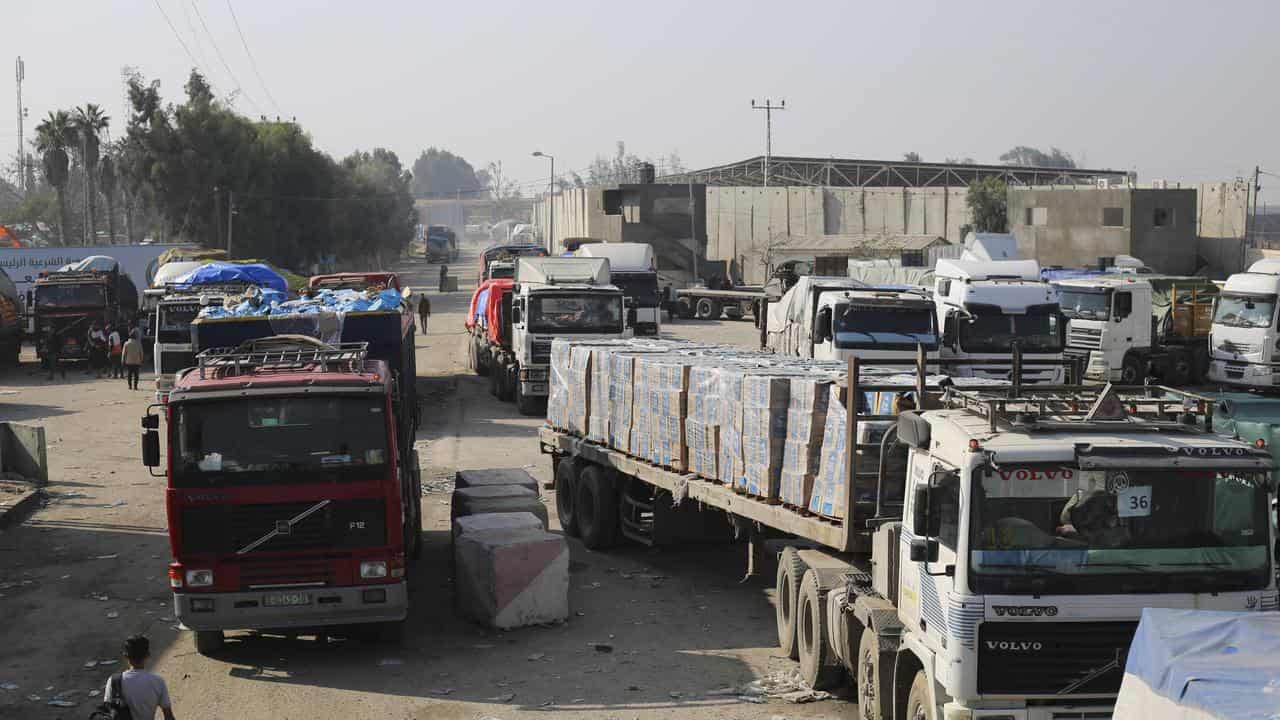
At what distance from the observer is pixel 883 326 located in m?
23.3

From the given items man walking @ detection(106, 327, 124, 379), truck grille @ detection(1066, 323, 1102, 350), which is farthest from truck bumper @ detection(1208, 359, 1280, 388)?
man walking @ detection(106, 327, 124, 379)

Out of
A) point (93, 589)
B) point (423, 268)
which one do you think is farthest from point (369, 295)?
point (423, 268)

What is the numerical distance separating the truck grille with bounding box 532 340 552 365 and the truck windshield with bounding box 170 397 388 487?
17898 mm

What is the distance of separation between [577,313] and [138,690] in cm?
2179

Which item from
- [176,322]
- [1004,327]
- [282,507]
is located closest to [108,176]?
[176,322]

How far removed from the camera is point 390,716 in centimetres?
1109

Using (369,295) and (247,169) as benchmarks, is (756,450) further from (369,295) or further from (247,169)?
(247,169)

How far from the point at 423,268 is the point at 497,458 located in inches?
4428

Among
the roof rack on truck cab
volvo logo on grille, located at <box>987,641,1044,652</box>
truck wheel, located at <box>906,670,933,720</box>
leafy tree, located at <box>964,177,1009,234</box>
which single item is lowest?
truck wheel, located at <box>906,670,933,720</box>

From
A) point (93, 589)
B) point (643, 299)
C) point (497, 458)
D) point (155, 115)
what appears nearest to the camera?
point (93, 589)

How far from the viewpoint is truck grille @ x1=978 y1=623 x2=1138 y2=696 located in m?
7.93

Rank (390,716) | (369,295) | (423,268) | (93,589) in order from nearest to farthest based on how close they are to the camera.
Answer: (390,716) → (93,589) → (369,295) → (423,268)

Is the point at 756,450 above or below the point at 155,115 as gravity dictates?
below

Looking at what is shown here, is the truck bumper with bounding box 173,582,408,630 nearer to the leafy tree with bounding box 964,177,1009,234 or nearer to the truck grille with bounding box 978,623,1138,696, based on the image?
the truck grille with bounding box 978,623,1138,696
